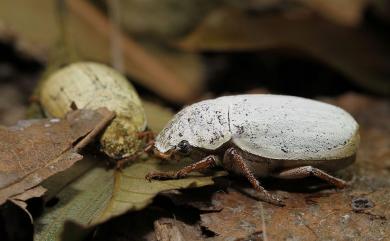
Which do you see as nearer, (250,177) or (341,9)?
(250,177)

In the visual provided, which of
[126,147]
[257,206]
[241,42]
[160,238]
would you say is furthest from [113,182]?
[241,42]

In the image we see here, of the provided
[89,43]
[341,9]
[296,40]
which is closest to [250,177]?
[296,40]

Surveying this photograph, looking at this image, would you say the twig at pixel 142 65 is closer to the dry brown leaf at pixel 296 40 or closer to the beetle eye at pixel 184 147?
the dry brown leaf at pixel 296 40

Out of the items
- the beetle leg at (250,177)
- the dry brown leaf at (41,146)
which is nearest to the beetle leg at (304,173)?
the beetle leg at (250,177)

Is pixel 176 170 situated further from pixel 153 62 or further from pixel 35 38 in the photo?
pixel 35 38

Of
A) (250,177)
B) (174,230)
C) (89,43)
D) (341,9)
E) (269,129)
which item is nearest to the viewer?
(174,230)

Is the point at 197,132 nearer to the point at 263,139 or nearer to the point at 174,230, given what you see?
the point at 263,139

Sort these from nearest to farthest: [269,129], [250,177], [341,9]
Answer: [250,177] < [269,129] < [341,9]
